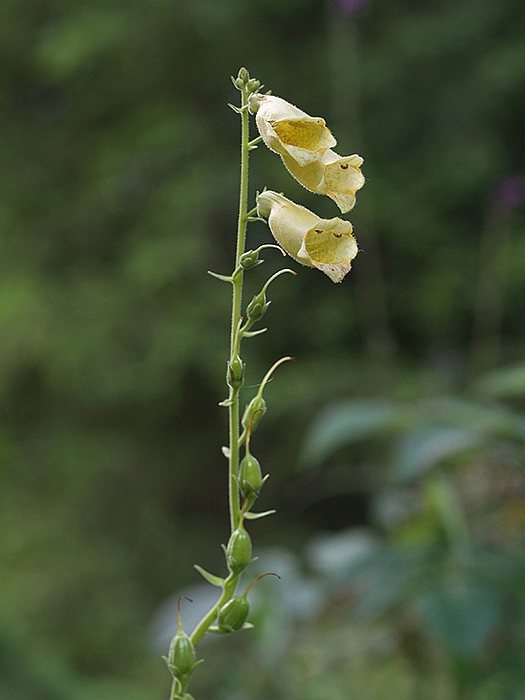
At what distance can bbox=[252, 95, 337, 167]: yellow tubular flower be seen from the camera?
16.4 inches

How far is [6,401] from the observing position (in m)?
3.62

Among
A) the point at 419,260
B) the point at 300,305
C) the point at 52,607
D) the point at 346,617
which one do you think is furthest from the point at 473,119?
the point at 52,607

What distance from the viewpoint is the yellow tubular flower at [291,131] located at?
418 mm

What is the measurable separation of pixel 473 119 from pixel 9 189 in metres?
2.23

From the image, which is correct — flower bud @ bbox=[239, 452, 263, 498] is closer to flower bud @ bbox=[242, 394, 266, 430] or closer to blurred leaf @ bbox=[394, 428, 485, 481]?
flower bud @ bbox=[242, 394, 266, 430]

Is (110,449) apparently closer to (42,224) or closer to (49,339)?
(49,339)

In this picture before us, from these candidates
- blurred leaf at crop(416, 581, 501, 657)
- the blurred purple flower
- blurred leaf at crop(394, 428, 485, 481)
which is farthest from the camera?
the blurred purple flower

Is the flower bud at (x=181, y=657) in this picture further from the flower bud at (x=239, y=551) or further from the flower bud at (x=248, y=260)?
the flower bud at (x=248, y=260)

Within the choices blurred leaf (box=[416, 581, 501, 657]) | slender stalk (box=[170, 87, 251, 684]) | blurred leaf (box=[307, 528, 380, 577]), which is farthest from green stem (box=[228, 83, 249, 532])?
blurred leaf (box=[307, 528, 380, 577])

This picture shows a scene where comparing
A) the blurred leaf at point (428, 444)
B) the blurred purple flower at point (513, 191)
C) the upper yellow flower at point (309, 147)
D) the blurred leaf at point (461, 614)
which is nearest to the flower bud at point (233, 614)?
the upper yellow flower at point (309, 147)

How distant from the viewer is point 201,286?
3.33m

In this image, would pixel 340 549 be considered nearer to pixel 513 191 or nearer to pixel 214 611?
pixel 214 611

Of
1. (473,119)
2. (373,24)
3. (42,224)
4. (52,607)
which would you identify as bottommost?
(52,607)

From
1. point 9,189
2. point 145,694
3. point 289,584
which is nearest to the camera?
point 289,584
